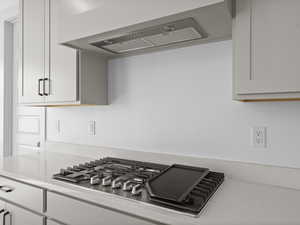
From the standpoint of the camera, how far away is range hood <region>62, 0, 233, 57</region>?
2.98 ft

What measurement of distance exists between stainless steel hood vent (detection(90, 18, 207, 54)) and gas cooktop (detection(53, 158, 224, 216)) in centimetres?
76

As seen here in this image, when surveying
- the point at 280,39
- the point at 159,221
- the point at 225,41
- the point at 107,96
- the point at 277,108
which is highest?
the point at 225,41

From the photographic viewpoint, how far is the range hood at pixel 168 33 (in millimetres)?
910

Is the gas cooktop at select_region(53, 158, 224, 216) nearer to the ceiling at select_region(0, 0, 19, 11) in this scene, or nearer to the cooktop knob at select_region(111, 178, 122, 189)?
the cooktop knob at select_region(111, 178, 122, 189)

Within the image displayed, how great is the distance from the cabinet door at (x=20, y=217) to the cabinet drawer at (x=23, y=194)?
4 centimetres

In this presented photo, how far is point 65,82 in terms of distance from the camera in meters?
1.48

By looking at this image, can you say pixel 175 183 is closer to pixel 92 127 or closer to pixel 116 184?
pixel 116 184

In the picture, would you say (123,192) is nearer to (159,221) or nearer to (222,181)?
(159,221)

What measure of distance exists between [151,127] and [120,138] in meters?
0.30

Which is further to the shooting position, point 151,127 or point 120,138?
point 120,138

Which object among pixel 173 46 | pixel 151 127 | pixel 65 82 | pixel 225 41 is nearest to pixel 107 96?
pixel 65 82

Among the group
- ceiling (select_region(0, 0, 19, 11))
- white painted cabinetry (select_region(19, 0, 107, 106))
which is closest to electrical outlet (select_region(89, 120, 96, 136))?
white painted cabinetry (select_region(19, 0, 107, 106))

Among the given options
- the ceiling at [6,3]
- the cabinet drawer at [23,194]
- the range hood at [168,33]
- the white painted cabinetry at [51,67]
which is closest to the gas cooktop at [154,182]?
the cabinet drawer at [23,194]

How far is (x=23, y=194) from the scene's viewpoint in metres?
1.21
